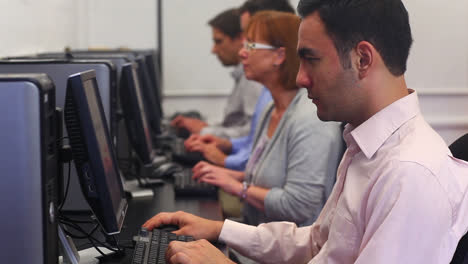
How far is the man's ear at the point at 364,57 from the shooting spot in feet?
3.91

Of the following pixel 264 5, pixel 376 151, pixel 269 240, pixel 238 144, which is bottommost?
pixel 238 144

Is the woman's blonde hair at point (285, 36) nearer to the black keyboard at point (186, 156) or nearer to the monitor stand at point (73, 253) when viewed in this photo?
the black keyboard at point (186, 156)

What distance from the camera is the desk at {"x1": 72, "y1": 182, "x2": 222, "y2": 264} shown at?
5.95ft

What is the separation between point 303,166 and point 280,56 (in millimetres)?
572

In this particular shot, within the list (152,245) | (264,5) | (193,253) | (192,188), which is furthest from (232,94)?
(193,253)

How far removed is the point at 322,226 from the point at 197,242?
0.95 ft

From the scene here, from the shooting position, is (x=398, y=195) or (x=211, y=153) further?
(x=211, y=153)

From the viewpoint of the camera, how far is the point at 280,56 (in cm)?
243

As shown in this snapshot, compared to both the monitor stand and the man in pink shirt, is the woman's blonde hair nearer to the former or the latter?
the man in pink shirt

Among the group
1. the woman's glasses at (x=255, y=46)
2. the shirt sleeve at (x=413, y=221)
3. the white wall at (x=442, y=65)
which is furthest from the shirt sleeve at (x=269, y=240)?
the white wall at (x=442, y=65)

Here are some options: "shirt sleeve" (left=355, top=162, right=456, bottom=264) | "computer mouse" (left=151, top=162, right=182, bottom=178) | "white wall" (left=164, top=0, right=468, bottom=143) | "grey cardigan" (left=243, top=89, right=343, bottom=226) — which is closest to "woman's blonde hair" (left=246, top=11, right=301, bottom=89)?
"grey cardigan" (left=243, top=89, right=343, bottom=226)

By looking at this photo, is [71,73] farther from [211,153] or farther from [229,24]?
[229,24]

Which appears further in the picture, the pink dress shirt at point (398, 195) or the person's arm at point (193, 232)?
the person's arm at point (193, 232)

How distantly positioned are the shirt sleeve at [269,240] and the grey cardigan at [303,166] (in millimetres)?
410
